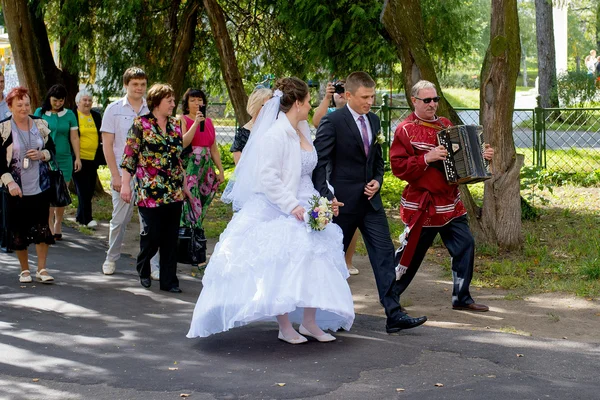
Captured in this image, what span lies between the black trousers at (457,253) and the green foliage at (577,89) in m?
21.0

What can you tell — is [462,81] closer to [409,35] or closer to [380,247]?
[409,35]

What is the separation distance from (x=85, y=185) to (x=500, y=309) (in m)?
6.51

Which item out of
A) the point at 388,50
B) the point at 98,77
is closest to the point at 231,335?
the point at 388,50

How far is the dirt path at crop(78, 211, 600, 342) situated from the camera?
25.8 ft

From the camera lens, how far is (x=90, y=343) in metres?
7.22

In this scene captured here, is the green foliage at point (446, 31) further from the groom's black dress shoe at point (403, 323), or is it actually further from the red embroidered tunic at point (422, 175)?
the groom's black dress shoe at point (403, 323)

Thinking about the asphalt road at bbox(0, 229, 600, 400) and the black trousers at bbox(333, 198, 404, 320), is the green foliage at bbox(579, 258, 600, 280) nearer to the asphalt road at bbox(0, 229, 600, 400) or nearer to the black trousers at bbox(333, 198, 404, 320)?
the asphalt road at bbox(0, 229, 600, 400)

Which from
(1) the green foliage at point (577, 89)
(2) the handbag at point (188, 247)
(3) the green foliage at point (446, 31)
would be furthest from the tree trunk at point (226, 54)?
(1) the green foliage at point (577, 89)

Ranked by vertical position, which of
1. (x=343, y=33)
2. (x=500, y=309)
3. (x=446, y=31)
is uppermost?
(x=446, y=31)

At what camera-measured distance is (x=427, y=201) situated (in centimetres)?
823

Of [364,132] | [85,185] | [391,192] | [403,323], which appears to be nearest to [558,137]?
[391,192]

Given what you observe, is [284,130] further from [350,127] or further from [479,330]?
[479,330]

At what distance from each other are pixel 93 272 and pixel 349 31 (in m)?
6.00

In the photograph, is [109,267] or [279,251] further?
[109,267]
